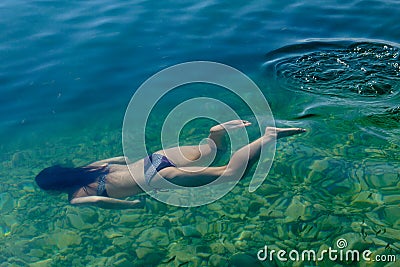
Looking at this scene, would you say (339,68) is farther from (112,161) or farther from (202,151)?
(112,161)

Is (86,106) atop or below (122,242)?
atop

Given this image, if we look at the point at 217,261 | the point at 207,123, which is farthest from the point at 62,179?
the point at 207,123

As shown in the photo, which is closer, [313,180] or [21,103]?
[313,180]

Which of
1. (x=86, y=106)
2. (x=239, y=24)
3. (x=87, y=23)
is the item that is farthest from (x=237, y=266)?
(x=87, y=23)

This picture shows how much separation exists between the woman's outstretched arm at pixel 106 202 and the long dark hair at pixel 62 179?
33 centimetres

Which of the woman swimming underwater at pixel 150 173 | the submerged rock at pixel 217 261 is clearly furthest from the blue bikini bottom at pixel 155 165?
the submerged rock at pixel 217 261

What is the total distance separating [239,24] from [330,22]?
2.22m

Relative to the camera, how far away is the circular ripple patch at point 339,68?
763 centimetres

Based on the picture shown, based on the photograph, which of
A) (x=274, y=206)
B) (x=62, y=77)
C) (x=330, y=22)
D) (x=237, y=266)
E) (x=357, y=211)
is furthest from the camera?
(x=330, y=22)

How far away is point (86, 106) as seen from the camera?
842 cm

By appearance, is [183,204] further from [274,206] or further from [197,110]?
[197,110]

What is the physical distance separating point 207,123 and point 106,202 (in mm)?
2641

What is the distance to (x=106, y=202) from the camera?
19.2 ft

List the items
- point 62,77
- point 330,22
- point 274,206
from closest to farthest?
1. point 274,206
2. point 62,77
3. point 330,22
